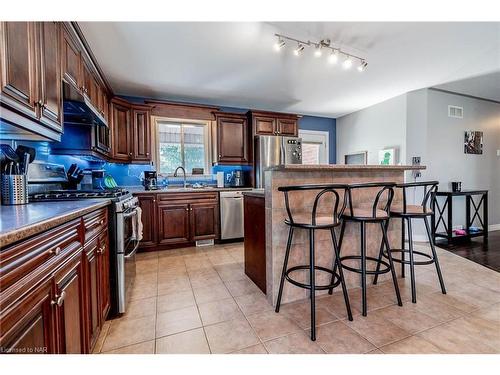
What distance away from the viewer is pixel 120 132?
3.41 metres

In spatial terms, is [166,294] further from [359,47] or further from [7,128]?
[359,47]

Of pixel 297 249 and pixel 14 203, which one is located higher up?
pixel 14 203

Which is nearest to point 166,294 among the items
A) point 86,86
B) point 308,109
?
point 86,86

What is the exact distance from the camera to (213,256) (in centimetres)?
317

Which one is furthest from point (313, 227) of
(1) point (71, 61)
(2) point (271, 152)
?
(2) point (271, 152)

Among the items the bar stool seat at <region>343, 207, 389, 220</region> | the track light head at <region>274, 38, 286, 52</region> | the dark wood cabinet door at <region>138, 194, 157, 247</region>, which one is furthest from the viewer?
the dark wood cabinet door at <region>138, 194, 157, 247</region>

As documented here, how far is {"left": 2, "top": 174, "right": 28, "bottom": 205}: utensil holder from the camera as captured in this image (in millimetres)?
1368

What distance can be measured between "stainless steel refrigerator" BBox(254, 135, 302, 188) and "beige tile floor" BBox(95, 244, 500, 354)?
209 centimetres

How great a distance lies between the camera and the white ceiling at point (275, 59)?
2168mm

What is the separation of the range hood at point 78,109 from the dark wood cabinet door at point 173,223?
141 cm

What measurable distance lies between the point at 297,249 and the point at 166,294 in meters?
1.27

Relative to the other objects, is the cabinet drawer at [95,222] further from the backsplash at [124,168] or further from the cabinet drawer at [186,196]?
the cabinet drawer at [186,196]

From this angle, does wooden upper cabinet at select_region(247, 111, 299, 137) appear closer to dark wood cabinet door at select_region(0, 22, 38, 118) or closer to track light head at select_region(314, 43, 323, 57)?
track light head at select_region(314, 43, 323, 57)

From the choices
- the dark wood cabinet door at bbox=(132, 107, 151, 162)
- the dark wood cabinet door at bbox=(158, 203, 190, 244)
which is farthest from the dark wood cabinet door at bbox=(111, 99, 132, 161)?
the dark wood cabinet door at bbox=(158, 203, 190, 244)
